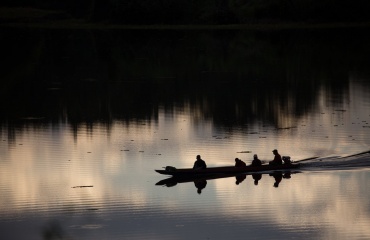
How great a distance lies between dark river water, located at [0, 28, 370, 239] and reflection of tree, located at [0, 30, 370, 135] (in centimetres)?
13

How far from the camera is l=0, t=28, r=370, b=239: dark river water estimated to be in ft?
82.9

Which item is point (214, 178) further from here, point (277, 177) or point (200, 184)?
point (277, 177)

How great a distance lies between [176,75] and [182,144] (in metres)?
23.4

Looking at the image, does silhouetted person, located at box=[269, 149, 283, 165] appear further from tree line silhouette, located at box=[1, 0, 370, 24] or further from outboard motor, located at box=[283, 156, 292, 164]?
Answer: tree line silhouette, located at box=[1, 0, 370, 24]

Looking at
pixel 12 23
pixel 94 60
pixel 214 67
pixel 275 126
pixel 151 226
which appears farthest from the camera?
pixel 12 23

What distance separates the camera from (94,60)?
226 feet

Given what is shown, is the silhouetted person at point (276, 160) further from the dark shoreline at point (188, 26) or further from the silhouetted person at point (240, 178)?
the dark shoreline at point (188, 26)

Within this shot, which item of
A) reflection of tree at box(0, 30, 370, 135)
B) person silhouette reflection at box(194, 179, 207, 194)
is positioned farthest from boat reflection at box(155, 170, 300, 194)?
reflection of tree at box(0, 30, 370, 135)

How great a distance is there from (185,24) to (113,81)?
2065 inches

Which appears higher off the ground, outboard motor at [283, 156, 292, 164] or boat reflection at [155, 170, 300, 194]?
outboard motor at [283, 156, 292, 164]

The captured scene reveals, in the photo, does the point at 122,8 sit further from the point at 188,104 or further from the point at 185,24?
the point at 188,104

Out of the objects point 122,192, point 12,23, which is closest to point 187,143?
point 122,192

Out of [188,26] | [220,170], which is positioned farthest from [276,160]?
[188,26]

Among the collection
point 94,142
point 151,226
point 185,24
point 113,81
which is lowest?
point 151,226
